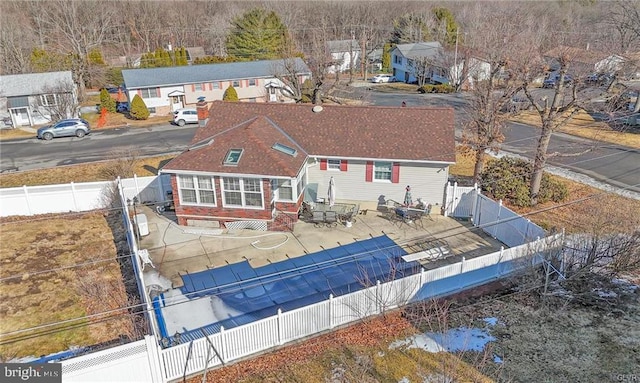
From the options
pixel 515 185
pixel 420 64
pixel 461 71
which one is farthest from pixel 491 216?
pixel 420 64

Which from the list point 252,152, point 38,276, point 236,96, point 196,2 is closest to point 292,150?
point 252,152

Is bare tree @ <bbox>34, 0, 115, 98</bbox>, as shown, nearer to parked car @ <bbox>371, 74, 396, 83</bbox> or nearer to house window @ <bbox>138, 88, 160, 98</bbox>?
house window @ <bbox>138, 88, 160, 98</bbox>

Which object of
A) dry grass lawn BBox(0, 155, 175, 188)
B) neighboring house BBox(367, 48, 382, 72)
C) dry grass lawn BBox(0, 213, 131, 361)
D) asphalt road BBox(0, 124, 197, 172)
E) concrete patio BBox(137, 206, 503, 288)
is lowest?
dry grass lawn BBox(0, 213, 131, 361)

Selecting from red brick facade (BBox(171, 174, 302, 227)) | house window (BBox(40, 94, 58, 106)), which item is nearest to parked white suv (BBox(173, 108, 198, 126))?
house window (BBox(40, 94, 58, 106))

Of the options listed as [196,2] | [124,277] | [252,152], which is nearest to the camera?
[124,277]

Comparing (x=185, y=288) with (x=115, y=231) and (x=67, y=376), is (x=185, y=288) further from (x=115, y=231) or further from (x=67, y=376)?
(x=115, y=231)

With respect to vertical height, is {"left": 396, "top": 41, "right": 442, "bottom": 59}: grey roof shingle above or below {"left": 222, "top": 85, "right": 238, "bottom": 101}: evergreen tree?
above

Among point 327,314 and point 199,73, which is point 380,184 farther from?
point 199,73
